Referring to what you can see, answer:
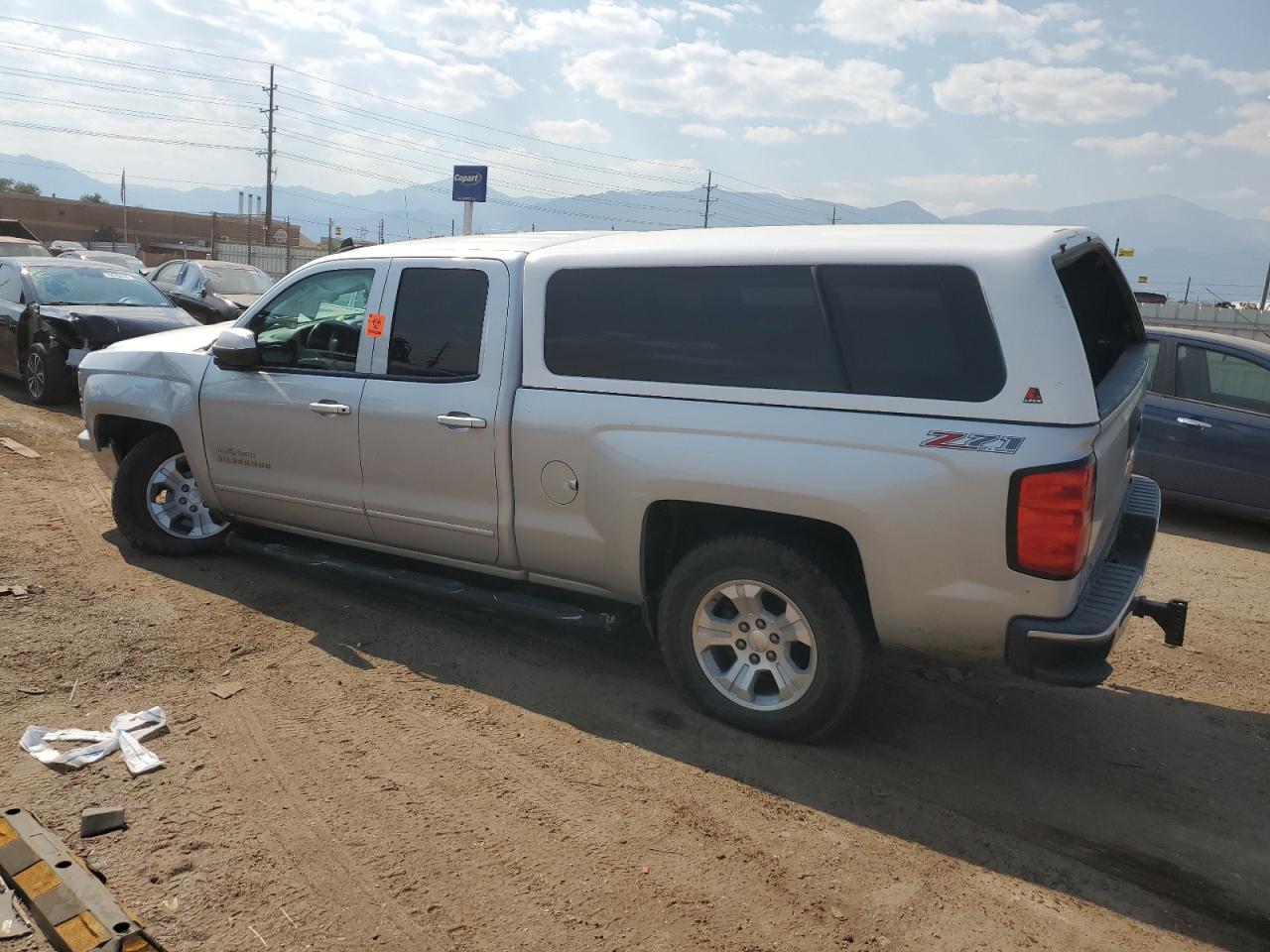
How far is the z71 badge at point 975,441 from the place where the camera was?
3.23 m

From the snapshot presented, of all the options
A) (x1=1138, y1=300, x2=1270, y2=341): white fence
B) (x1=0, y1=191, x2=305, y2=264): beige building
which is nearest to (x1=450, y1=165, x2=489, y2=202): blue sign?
(x1=1138, y1=300, x2=1270, y2=341): white fence

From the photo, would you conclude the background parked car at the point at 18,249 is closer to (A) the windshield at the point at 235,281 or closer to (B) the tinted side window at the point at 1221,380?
(A) the windshield at the point at 235,281

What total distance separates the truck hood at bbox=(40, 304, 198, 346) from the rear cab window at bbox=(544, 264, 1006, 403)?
789 centimetres

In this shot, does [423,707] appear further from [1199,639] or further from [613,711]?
[1199,639]

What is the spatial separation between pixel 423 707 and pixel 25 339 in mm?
9392

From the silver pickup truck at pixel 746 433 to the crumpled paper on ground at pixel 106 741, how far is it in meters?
1.44

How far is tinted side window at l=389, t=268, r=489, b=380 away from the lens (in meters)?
4.53

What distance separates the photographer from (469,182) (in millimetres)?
20406

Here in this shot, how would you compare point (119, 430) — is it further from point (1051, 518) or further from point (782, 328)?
point (1051, 518)

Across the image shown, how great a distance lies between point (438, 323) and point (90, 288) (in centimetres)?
867

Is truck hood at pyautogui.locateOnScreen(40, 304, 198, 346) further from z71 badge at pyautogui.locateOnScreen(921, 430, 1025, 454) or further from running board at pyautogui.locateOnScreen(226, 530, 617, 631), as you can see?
z71 badge at pyautogui.locateOnScreen(921, 430, 1025, 454)

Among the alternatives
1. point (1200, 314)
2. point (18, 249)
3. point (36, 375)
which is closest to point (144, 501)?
point (36, 375)

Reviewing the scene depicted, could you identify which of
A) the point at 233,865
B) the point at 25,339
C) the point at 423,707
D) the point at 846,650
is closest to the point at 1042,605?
Result: the point at 846,650

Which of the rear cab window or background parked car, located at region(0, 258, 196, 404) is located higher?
the rear cab window
